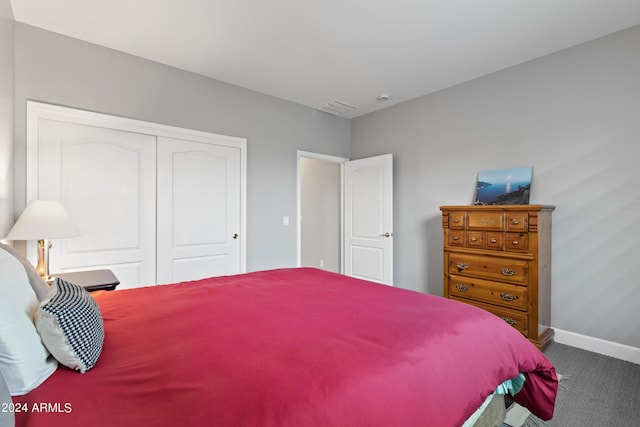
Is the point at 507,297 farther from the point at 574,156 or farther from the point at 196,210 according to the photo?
the point at 196,210

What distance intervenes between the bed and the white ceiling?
6.62 ft

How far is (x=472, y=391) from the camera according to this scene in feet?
3.72

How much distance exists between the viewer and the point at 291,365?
0.93 m

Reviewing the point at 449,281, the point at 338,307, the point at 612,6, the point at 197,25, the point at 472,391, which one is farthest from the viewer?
the point at 449,281

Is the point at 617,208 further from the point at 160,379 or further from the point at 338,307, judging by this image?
the point at 160,379

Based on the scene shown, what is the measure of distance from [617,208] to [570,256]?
1.73ft

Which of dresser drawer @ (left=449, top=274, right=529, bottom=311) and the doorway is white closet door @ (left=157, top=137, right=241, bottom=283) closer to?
the doorway

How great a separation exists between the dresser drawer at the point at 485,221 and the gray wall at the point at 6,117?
11.8 ft

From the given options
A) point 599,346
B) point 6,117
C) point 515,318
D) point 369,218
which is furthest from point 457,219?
point 6,117

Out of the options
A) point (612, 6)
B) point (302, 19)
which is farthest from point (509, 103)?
point (302, 19)

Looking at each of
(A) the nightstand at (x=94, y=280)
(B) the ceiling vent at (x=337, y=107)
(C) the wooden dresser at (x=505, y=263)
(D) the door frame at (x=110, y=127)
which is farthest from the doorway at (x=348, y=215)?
(A) the nightstand at (x=94, y=280)

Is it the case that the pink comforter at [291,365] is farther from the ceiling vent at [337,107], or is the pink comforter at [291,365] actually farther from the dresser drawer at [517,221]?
the ceiling vent at [337,107]

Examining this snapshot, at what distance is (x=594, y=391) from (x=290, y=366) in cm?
234

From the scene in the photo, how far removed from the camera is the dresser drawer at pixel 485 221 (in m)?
2.79
